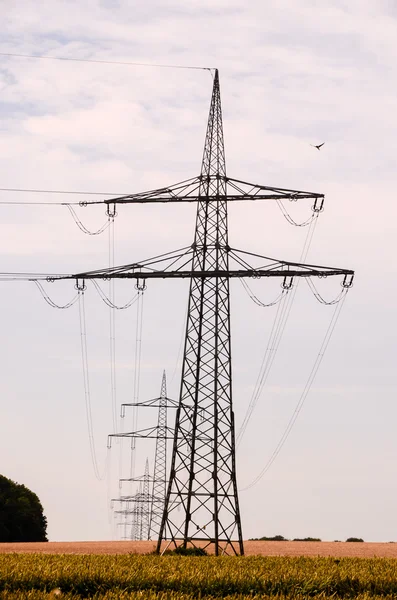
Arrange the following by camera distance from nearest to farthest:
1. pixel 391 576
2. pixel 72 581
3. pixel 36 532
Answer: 1. pixel 72 581
2. pixel 391 576
3. pixel 36 532

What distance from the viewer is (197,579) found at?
29.8 m

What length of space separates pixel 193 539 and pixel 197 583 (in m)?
15.8

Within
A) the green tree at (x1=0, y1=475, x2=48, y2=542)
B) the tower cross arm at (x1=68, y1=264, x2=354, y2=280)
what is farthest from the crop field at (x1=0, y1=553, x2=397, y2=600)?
the green tree at (x1=0, y1=475, x2=48, y2=542)

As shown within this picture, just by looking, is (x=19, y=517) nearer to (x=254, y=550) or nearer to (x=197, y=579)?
(x=254, y=550)

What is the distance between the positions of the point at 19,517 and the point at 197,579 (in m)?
69.1

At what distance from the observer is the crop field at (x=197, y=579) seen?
2875 centimetres

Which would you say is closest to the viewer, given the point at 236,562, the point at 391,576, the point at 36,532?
the point at 391,576

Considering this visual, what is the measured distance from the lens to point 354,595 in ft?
97.4

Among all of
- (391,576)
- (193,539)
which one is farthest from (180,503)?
(391,576)

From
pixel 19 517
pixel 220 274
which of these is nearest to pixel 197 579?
pixel 220 274

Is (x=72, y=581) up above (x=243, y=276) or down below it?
below

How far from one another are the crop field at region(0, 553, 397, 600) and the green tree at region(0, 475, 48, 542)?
6246 cm

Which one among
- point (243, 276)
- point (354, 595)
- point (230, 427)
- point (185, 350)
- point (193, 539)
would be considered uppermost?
point (243, 276)

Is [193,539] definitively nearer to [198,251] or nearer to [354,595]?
[198,251]
